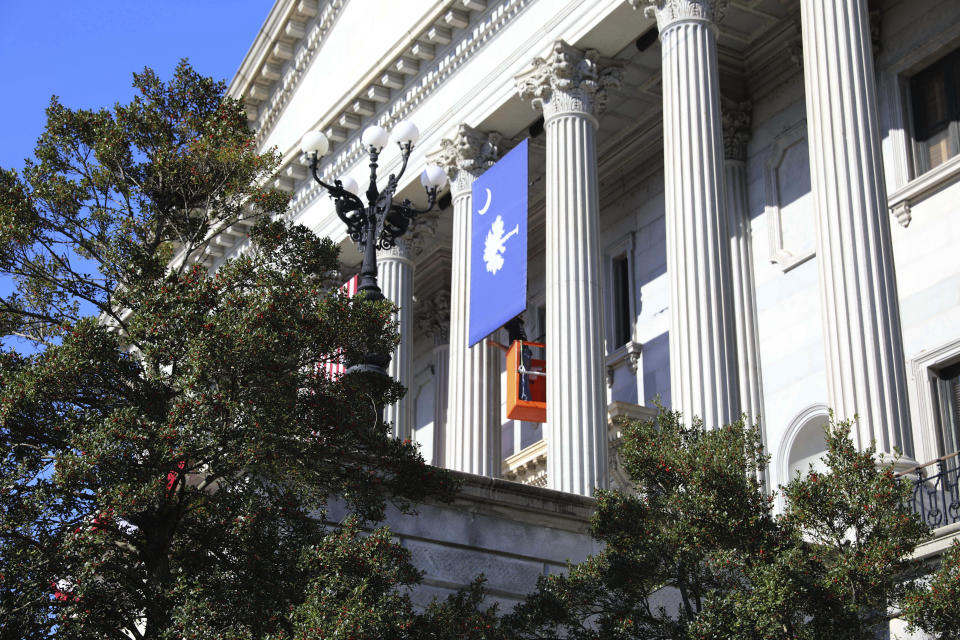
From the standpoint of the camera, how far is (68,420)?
11.5 meters

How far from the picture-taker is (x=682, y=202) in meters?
20.8

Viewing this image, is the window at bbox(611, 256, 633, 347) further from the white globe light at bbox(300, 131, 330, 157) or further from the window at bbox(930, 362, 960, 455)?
the white globe light at bbox(300, 131, 330, 157)

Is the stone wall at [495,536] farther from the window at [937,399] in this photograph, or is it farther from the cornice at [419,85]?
the cornice at [419,85]

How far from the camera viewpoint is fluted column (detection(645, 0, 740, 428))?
19.3 m

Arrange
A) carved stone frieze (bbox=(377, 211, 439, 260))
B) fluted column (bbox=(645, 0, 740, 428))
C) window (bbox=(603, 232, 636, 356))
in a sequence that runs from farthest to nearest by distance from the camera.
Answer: carved stone frieze (bbox=(377, 211, 439, 260))
window (bbox=(603, 232, 636, 356))
fluted column (bbox=(645, 0, 740, 428))

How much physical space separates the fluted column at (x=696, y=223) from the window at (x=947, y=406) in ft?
16.3

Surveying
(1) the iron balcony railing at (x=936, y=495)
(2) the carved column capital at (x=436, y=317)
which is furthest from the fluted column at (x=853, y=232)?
(2) the carved column capital at (x=436, y=317)

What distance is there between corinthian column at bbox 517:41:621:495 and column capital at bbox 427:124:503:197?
7.82 ft

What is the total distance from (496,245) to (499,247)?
16 centimetres

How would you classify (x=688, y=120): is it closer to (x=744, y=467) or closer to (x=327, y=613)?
(x=744, y=467)

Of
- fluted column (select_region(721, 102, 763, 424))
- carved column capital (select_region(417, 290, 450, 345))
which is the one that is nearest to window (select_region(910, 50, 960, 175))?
fluted column (select_region(721, 102, 763, 424))

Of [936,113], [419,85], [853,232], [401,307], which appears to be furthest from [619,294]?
[853,232]

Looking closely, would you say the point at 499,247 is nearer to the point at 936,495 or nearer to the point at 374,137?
the point at 374,137

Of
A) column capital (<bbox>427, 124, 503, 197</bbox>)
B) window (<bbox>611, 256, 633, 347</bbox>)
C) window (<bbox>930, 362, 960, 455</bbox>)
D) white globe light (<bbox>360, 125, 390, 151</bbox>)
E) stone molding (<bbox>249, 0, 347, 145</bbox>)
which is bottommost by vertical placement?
window (<bbox>930, 362, 960, 455</bbox>)
